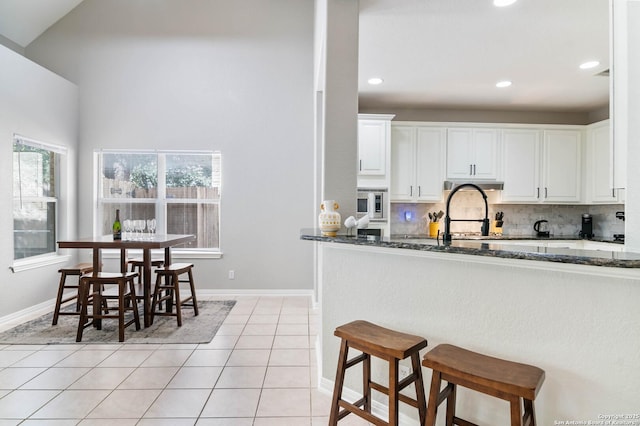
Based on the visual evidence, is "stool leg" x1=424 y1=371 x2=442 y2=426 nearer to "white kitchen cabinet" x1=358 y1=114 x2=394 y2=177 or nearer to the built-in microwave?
the built-in microwave

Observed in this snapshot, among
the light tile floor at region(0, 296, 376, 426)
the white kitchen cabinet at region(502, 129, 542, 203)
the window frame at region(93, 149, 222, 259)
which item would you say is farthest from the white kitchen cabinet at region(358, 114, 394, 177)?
the light tile floor at region(0, 296, 376, 426)

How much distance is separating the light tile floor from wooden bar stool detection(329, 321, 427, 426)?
1.12 feet

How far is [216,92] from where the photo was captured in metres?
4.96

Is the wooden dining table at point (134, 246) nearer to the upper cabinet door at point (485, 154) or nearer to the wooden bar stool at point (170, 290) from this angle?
the wooden bar stool at point (170, 290)

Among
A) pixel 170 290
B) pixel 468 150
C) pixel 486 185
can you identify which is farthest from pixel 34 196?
pixel 486 185

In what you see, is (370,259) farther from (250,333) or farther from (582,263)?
(250,333)

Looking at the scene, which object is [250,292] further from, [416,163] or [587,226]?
[587,226]

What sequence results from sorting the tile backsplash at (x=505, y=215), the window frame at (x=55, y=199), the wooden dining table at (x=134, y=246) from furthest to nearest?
1. the tile backsplash at (x=505, y=215)
2. the window frame at (x=55, y=199)
3. the wooden dining table at (x=134, y=246)

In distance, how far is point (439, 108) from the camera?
17.9 ft

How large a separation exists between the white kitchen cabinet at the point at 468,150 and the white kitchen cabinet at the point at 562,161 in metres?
0.80

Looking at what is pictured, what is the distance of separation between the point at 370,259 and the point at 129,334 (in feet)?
8.93

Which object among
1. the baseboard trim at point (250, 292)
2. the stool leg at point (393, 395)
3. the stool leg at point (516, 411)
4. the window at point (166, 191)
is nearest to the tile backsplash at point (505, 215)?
the baseboard trim at point (250, 292)

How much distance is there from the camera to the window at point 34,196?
406 cm

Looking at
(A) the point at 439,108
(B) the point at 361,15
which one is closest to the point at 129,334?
(B) the point at 361,15
